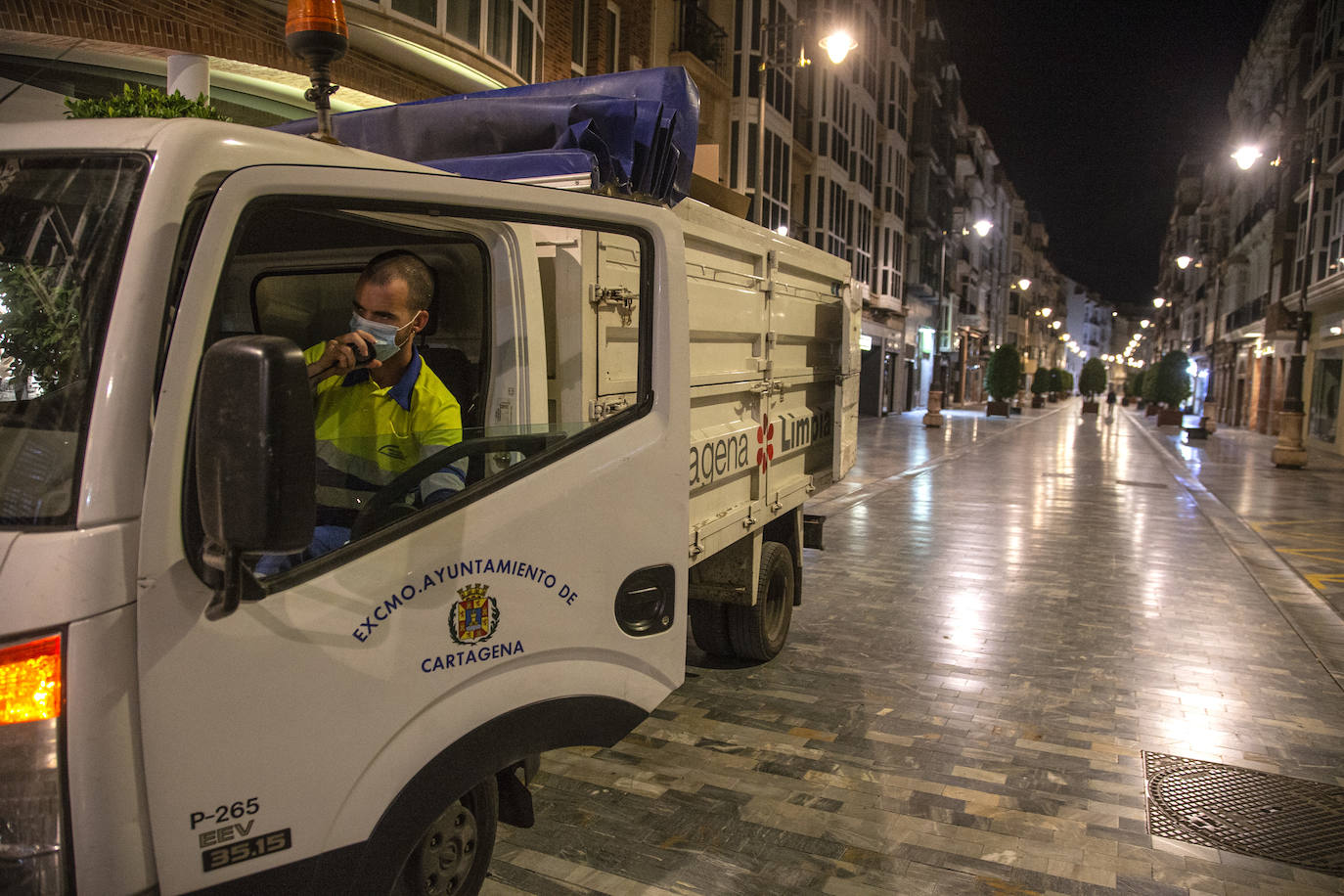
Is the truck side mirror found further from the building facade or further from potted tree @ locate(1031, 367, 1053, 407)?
potted tree @ locate(1031, 367, 1053, 407)

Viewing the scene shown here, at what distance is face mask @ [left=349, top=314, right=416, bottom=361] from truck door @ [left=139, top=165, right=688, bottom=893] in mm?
127

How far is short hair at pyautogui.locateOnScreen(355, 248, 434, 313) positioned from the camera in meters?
2.63

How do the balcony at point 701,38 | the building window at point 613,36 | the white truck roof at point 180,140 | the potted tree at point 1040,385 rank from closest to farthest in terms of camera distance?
1. the white truck roof at point 180,140
2. the building window at point 613,36
3. the balcony at point 701,38
4. the potted tree at point 1040,385

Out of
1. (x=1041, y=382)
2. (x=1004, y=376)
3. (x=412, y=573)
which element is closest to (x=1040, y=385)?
(x=1041, y=382)

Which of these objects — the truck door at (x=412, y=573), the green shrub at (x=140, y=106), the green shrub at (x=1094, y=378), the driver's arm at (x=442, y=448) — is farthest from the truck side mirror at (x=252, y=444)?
the green shrub at (x=1094, y=378)

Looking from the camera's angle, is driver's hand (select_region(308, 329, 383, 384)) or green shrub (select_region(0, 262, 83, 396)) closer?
green shrub (select_region(0, 262, 83, 396))

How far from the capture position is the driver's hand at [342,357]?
2.48 metres

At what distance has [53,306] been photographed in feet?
6.44

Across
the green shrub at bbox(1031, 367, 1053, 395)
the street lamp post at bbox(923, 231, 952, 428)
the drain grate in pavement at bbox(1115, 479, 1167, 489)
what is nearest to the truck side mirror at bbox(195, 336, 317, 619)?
the drain grate in pavement at bbox(1115, 479, 1167, 489)

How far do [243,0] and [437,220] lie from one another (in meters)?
8.37

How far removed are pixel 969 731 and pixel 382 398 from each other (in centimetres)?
383

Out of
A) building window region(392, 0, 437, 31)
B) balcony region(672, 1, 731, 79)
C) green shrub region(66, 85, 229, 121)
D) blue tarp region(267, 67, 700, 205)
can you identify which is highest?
balcony region(672, 1, 731, 79)

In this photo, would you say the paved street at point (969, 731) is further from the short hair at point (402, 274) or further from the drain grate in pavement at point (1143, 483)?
the drain grate in pavement at point (1143, 483)

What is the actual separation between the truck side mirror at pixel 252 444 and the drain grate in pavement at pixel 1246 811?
3836mm
